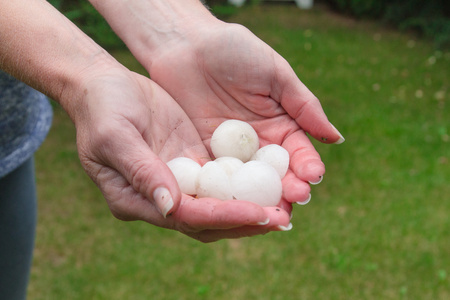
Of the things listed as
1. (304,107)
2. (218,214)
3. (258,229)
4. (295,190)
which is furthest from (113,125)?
(304,107)

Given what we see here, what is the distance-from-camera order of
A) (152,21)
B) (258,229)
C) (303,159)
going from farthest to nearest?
(152,21), (303,159), (258,229)

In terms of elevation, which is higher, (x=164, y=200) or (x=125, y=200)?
(x=164, y=200)

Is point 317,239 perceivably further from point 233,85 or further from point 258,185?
point 258,185

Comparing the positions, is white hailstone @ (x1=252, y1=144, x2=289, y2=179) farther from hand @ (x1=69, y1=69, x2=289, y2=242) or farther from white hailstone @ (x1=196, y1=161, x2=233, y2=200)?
hand @ (x1=69, y1=69, x2=289, y2=242)

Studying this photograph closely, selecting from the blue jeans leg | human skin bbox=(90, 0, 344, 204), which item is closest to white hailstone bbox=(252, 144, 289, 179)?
human skin bbox=(90, 0, 344, 204)

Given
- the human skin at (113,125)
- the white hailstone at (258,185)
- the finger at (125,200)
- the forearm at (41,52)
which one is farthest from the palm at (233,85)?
the finger at (125,200)
